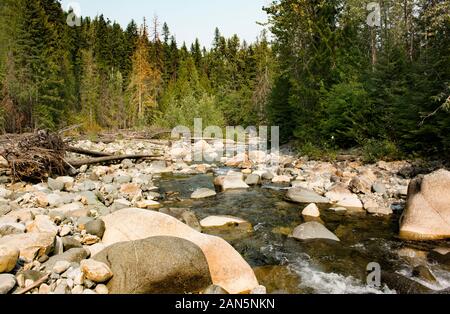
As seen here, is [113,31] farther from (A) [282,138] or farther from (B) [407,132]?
(B) [407,132]

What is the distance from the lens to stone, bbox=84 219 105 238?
5336 millimetres

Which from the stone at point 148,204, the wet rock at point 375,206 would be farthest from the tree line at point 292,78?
the stone at point 148,204

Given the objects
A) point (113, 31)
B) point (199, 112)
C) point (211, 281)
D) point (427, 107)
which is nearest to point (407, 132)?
point (427, 107)

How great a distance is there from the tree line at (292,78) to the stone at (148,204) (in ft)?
24.4

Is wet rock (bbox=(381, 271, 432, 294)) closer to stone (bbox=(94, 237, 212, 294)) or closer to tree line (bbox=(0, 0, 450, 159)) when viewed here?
stone (bbox=(94, 237, 212, 294))

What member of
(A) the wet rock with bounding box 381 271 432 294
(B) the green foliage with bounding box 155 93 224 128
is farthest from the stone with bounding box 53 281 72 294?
(B) the green foliage with bounding box 155 93 224 128

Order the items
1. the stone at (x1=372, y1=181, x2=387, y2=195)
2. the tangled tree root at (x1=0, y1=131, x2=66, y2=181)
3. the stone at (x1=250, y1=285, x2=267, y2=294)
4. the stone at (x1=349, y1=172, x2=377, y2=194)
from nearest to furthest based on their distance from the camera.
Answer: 1. the stone at (x1=250, y1=285, x2=267, y2=294)
2. the tangled tree root at (x1=0, y1=131, x2=66, y2=181)
3. the stone at (x1=372, y1=181, x2=387, y2=195)
4. the stone at (x1=349, y1=172, x2=377, y2=194)

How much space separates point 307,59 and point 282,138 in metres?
5.38

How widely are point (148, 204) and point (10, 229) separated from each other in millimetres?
3838

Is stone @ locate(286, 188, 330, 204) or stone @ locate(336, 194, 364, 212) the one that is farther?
stone @ locate(286, 188, 330, 204)

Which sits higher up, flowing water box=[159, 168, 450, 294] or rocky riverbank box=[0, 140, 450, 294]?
rocky riverbank box=[0, 140, 450, 294]

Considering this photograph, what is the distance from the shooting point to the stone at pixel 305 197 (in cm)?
902

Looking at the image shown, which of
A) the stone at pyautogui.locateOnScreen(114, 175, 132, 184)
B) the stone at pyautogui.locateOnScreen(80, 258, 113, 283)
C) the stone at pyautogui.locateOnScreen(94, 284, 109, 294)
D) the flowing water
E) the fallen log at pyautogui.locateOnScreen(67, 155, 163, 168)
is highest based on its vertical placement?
the fallen log at pyautogui.locateOnScreen(67, 155, 163, 168)

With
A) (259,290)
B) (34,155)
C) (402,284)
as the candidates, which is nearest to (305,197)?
(402,284)
